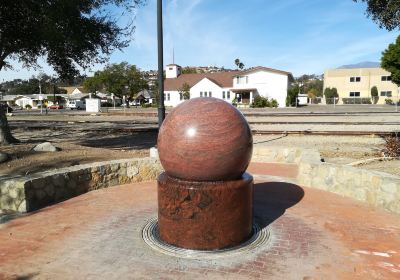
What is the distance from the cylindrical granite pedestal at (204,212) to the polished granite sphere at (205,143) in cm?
14

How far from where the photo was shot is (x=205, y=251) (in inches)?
191

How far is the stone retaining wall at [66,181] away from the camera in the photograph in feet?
21.0

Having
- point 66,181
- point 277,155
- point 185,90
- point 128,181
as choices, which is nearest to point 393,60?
point 185,90

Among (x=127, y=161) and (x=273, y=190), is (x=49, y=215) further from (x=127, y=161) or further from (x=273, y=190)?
(x=273, y=190)

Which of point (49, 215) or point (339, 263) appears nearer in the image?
point (339, 263)

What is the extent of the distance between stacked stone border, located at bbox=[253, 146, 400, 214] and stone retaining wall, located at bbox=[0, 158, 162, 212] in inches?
137

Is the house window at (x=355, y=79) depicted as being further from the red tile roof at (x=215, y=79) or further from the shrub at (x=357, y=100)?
the red tile roof at (x=215, y=79)

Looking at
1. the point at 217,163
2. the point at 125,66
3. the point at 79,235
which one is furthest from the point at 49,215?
the point at 125,66

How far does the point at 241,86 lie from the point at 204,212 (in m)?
58.0

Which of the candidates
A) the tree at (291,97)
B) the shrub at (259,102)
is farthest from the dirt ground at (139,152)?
the tree at (291,97)

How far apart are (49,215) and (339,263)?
15.0 ft

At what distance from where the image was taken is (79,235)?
535cm

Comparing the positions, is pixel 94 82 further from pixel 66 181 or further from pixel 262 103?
pixel 66 181

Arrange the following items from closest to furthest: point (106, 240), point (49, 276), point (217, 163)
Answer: point (49, 276), point (217, 163), point (106, 240)
